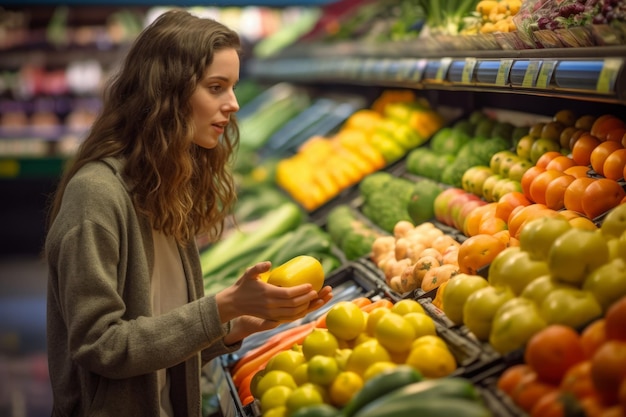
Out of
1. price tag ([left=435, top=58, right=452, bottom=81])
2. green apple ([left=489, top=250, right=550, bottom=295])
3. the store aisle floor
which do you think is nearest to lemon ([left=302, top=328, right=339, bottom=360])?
green apple ([left=489, top=250, right=550, bottom=295])

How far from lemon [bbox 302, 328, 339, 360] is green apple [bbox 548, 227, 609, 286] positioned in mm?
621

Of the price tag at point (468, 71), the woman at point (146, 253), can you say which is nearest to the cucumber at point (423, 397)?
the woman at point (146, 253)

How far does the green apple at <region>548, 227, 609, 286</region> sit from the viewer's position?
179 cm

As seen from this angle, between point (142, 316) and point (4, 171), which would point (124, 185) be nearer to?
point (142, 316)

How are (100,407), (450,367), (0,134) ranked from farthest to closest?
(0,134)
(100,407)
(450,367)

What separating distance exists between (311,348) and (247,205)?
3.85 meters

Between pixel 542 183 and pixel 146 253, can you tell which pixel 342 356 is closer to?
pixel 146 253

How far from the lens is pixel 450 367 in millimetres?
1889

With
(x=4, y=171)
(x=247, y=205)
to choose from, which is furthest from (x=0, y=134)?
(x=247, y=205)

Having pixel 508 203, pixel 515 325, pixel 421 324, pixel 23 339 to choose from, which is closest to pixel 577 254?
pixel 515 325

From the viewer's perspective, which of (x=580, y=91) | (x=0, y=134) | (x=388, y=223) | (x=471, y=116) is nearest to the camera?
(x=580, y=91)

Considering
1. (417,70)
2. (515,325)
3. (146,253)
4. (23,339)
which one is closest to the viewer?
(515,325)

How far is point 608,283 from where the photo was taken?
68.9 inches

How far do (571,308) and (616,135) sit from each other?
3.67 feet
